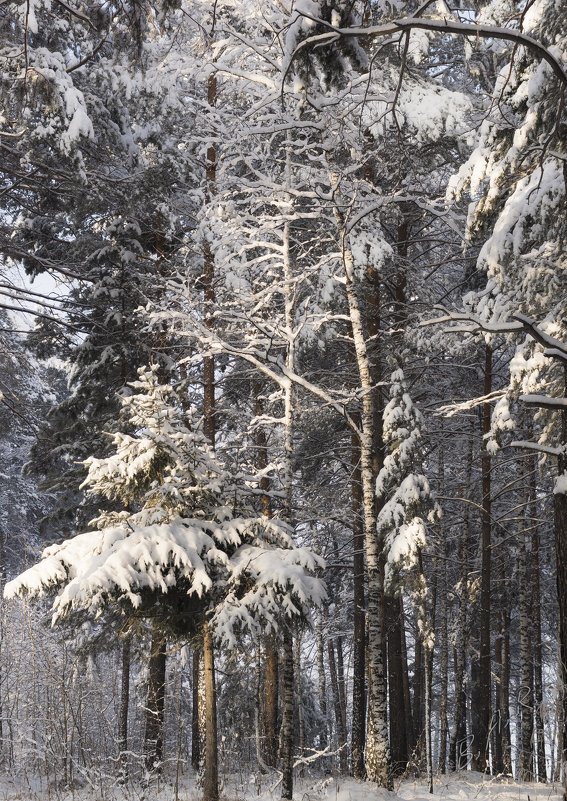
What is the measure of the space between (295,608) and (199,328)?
4.56m

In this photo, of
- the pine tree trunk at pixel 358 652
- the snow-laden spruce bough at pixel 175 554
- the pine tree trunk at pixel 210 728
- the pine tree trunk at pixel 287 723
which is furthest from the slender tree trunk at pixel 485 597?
the pine tree trunk at pixel 210 728

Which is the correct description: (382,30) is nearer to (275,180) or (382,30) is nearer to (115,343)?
(275,180)

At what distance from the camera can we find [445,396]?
17828 millimetres

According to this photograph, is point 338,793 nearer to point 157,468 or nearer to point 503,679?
point 157,468

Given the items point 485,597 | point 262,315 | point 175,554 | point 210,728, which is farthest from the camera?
point 485,597

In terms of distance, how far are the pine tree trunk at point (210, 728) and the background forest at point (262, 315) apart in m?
0.05

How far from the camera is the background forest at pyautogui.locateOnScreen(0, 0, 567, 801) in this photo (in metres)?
7.60

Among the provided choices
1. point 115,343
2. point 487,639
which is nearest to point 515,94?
point 115,343

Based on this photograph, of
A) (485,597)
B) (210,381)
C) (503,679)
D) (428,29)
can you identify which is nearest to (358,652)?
(485,597)

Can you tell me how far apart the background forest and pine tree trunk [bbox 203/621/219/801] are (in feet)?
0.16

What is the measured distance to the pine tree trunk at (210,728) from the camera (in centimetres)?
899

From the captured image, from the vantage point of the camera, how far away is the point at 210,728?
9141 mm

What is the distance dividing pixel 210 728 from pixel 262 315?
6.42 metres

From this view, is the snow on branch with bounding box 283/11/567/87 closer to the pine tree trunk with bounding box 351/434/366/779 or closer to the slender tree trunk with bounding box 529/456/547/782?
the pine tree trunk with bounding box 351/434/366/779
